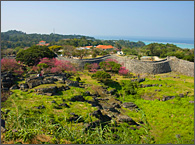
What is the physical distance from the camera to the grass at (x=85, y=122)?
8.61 m

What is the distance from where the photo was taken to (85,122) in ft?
45.3

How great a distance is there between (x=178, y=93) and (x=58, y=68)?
21606mm

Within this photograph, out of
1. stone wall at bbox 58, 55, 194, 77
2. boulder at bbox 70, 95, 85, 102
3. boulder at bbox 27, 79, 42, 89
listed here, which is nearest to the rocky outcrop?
boulder at bbox 27, 79, 42, 89

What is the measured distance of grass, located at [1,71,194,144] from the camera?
339 inches

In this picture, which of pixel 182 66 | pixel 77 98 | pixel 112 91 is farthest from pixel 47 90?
pixel 182 66

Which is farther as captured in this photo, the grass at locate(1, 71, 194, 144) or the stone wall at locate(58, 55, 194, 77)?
the stone wall at locate(58, 55, 194, 77)

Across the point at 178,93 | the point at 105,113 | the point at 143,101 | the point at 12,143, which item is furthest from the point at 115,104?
the point at 12,143

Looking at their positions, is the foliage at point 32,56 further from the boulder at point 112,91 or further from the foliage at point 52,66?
the boulder at point 112,91

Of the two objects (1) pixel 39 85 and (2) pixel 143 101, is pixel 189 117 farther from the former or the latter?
(1) pixel 39 85

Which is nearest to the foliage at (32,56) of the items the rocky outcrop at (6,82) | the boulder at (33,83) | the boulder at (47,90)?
the rocky outcrop at (6,82)

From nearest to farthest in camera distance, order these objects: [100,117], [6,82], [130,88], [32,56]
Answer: [100,117] → [6,82] → [130,88] → [32,56]

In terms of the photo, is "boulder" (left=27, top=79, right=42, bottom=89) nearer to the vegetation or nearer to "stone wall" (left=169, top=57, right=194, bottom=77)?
the vegetation

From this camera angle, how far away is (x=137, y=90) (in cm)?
2792

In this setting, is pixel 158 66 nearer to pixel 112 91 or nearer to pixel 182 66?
pixel 182 66
